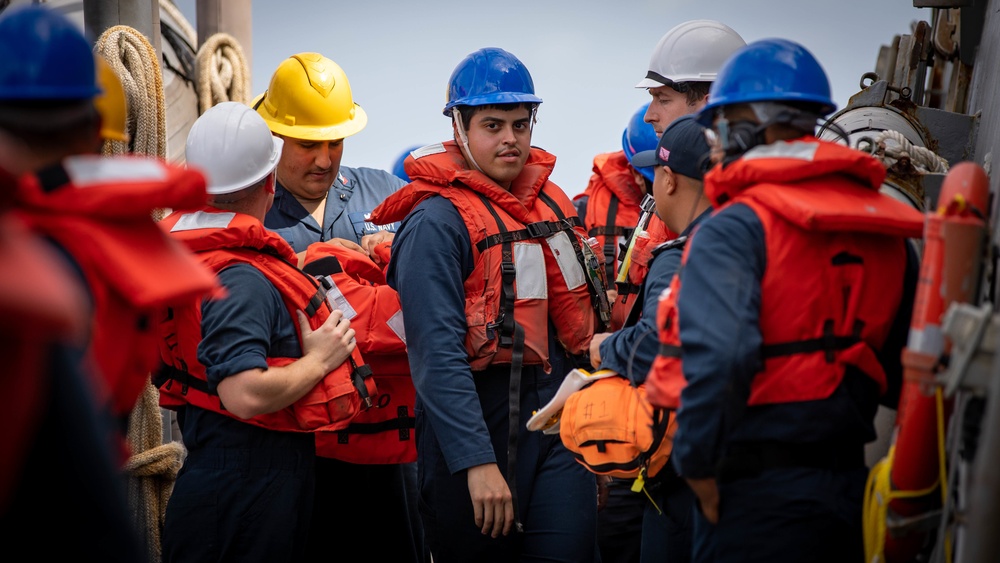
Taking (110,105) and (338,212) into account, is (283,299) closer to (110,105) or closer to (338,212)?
(338,212)

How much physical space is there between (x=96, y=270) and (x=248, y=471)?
6.51ft

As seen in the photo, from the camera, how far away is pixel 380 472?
480 centimetres

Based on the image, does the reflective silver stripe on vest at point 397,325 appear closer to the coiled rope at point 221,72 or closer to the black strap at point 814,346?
the black strap at point 814,346

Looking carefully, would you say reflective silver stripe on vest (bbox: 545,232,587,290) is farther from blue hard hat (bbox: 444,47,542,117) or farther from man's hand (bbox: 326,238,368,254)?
man's hand (bbox: 326,238,368,254)

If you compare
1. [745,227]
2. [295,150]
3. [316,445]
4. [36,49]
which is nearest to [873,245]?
[745,227]

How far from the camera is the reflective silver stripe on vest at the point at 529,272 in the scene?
3.94m

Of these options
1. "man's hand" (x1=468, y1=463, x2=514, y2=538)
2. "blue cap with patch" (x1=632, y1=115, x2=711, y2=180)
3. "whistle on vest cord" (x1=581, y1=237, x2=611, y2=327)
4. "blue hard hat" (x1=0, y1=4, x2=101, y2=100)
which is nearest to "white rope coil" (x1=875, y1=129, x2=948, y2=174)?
"blue cap with patch" (x1=632, y1=115, x2=711, y2=180)

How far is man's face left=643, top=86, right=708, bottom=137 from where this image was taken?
15.0 ft

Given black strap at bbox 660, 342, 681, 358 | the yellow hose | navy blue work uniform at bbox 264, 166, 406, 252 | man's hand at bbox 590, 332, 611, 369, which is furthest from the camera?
navy blue work uniform at bbox 264, 166, 406, 252

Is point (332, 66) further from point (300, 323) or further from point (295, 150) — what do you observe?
point (300, 323)

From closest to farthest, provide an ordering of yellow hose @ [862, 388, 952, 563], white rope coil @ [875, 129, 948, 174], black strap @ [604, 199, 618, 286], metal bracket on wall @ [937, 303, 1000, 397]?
metal bracket on wall @ [937, 303, 1000, 397], yellow hose @ [862, 388, 952, 563], white rope coil @ [875, 129, 948, 174], black strap @ [604, 199, 618, 286]

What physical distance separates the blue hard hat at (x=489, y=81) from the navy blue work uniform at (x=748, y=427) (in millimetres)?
1710

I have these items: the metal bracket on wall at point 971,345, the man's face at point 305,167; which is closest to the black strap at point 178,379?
the man's face at point 305,167

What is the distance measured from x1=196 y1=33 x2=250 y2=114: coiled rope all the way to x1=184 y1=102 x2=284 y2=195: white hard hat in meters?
2.64
